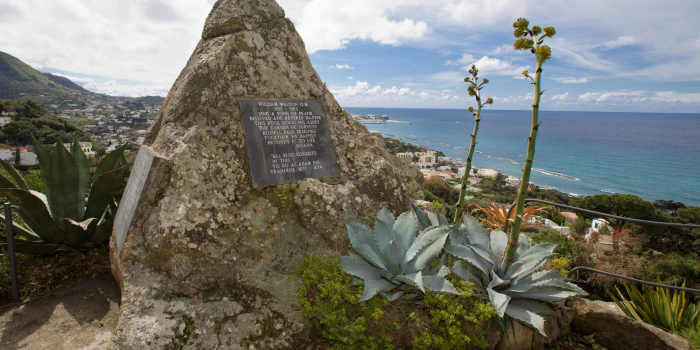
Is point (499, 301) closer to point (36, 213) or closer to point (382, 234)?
point (382, 234)

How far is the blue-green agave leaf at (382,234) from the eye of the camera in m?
3.31

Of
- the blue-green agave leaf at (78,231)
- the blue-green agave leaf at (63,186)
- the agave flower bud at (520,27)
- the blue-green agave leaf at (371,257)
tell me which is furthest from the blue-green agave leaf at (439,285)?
the blue-green agave leaf at (63,186)

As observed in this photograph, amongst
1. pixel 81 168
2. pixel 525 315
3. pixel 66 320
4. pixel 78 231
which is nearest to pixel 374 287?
pixel 525 315

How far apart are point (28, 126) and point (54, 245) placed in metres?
29.3

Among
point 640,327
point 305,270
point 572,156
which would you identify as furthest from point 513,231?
point 572,156

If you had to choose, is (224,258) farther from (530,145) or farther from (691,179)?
(691,179)

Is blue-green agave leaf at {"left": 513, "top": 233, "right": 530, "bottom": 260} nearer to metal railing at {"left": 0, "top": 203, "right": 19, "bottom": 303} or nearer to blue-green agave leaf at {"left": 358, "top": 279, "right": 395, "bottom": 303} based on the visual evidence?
blue-green agave leaf at {"left": 358, "top": 279, "right": 395, "bottom": 303}

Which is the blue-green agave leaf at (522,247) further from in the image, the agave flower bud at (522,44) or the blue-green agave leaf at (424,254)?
the agave flower bud at (522,44)

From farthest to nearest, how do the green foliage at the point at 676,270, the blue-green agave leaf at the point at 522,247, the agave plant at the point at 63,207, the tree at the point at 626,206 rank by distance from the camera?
the tree at the point at 626,206 < the green foliage at the point at 676,270 < the agave plant at the point at 63,207 < the blue-green agave leaf at the point at 522,247

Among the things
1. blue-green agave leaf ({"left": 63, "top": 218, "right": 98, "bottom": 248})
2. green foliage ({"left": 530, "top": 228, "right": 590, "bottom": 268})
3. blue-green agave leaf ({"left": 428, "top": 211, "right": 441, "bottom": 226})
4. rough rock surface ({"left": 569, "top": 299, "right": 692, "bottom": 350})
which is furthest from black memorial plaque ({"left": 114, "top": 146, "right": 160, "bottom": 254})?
green foliage ({"left": 530, "top": 228, "right": 590, "bottom": 268})

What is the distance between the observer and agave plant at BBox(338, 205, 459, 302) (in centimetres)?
292

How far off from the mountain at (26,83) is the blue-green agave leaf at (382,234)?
80547mm

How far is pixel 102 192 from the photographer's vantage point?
419cm

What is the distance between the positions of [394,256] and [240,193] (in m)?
1.68
